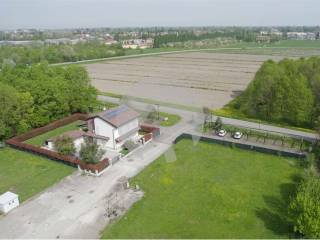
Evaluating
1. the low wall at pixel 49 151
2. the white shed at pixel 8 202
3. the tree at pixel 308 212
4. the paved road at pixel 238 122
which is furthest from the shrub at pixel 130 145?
the tree at pixel 308 212

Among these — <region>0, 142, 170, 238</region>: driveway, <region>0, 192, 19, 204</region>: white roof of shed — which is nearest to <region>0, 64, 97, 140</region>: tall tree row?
<region>0, 142, 170, 238</region>: driveway

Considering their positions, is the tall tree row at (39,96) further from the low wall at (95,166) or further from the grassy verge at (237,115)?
the grassy verge at (237,115)

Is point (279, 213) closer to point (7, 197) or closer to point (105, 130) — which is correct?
point (105, 130)

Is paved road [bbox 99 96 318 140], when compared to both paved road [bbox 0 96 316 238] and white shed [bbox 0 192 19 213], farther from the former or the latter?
white shed [bbox 0 192 19 213]

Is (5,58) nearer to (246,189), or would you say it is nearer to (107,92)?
(107,92)

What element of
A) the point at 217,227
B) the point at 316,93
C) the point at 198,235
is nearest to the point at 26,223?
the point at 198,235
